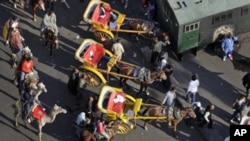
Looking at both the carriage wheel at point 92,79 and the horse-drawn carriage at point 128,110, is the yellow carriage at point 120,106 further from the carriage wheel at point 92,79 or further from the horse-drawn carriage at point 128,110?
the carriage wheel at point 92,79

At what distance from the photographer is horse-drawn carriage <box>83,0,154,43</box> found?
2394 cm

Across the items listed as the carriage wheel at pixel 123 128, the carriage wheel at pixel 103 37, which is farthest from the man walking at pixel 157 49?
the carriage wheel at pixel 123 128

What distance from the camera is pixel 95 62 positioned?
22.5 meters

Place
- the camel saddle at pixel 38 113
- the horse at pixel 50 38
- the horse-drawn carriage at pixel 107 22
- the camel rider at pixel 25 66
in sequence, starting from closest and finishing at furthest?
the camel saddle at pixel 38 113 → the camel rider at pixel 25 66 → the horse at pixel 50 38 → the horse-drawn carriage at pixel 107 22

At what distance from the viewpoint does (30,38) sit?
80.7 feet

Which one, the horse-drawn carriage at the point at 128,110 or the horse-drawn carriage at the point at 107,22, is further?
the horse-drawn carriage at the point at 107,22

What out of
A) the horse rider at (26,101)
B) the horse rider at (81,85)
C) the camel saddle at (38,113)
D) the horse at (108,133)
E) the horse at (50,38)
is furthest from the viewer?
the horse at (50,38)

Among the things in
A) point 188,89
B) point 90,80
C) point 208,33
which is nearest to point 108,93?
point 90,80

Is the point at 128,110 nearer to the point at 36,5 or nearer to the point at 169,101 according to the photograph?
the point at 169,101

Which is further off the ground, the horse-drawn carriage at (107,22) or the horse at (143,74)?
→ the horse-drawn carriage at (107,22)

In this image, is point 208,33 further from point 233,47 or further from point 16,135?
point 16,135

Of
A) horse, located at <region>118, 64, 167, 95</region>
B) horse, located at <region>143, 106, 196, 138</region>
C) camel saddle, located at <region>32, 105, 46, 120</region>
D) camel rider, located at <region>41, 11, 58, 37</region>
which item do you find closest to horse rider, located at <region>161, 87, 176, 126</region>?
horse, located at <region>143, 106, 196, 138</region>

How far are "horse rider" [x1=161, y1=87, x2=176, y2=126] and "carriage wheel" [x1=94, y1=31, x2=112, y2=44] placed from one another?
4.04m

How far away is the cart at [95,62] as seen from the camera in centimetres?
2227
